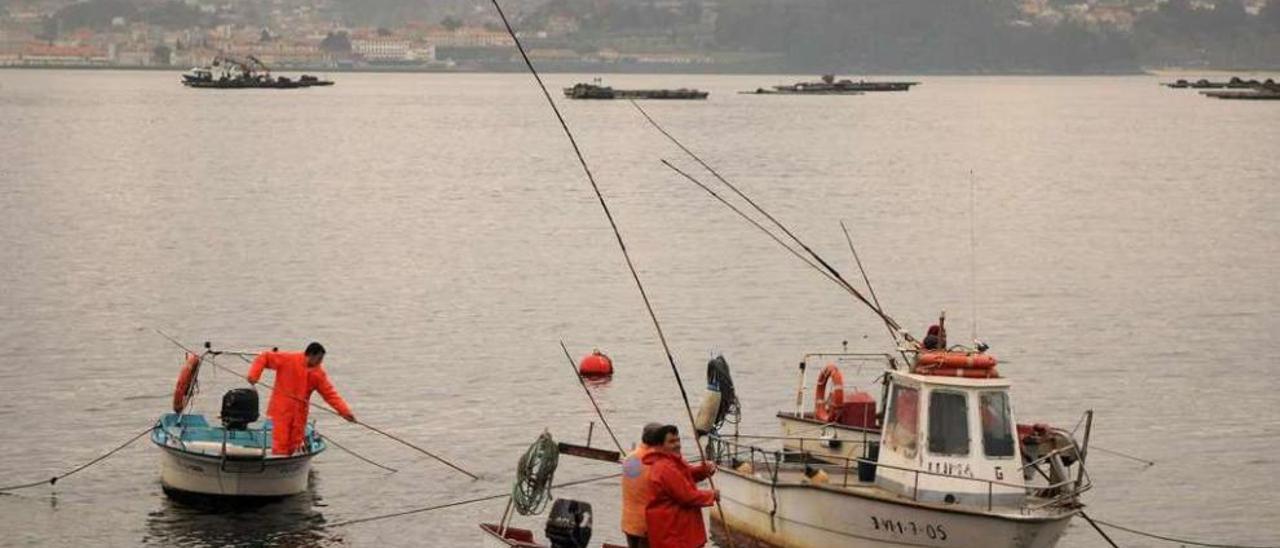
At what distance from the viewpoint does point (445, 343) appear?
54531 mm

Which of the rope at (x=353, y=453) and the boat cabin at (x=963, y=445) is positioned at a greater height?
the boat cabin at (x=963, y=445)

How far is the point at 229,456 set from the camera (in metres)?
33.9

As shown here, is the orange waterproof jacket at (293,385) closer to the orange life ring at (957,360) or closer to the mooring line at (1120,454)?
the orange life ring at (957,360)

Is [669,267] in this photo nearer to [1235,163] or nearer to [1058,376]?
[1058,376]

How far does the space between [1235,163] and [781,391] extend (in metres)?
105

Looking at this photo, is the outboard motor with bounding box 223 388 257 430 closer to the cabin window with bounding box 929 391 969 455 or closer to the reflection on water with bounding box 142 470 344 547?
the reflection on water with bounding box 142 470 344 547

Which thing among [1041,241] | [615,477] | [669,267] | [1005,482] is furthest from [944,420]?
[1041,241]

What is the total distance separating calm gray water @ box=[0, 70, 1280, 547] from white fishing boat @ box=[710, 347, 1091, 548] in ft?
18.2

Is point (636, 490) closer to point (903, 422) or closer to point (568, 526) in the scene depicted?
point (568, 526)

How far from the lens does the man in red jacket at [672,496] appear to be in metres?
24.4

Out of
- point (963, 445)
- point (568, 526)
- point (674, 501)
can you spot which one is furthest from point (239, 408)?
point (674, 501)

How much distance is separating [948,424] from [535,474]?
16.2ft

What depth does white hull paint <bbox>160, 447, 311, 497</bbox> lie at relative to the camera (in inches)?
1336

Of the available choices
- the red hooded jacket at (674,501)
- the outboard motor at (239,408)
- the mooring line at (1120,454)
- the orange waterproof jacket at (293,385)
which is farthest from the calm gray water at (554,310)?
the red hooded jacket at (674,501)
